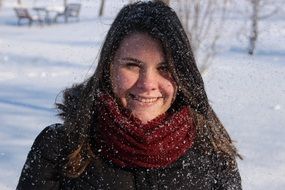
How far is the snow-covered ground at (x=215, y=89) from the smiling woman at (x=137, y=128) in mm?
313

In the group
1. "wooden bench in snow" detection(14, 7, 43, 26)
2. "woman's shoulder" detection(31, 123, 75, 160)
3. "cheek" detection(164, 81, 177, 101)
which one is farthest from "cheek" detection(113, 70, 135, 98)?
"wooden bench in snow" detection(14, 7, 43, 26)

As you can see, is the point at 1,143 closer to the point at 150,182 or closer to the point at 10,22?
the point at 150,182

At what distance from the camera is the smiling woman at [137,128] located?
1.48m

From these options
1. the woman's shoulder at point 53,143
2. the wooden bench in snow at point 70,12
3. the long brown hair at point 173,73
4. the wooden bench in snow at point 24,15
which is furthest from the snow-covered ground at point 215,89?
the wooden bench in snow at point 70,12

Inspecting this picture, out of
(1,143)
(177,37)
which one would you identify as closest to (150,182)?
(177,37)

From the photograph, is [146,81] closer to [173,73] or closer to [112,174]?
[173,73]

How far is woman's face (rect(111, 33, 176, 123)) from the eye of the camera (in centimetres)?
146

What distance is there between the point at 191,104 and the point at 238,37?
12.6 meters

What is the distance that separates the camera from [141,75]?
1.46 meters

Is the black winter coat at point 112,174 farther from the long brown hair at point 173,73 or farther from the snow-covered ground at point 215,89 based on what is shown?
the snow-covered ground at point 215,89

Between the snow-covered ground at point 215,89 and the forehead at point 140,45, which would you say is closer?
the forehead at point 140,45

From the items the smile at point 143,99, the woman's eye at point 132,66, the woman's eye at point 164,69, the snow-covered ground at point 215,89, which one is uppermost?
the woman's eye at point 132,66

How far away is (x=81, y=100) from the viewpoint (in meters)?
1.61

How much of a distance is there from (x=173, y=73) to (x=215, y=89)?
6.82 meters
